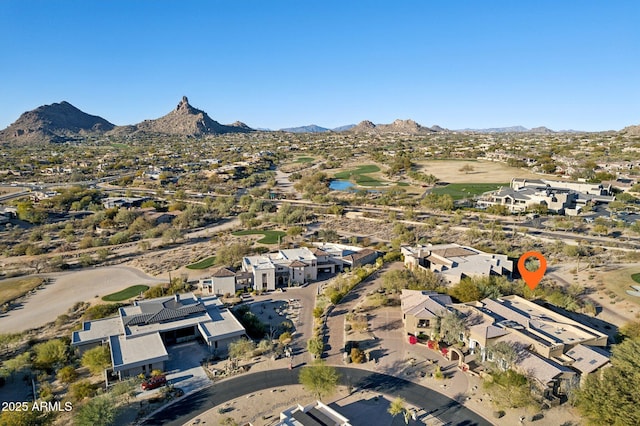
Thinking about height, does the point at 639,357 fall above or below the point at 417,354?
above

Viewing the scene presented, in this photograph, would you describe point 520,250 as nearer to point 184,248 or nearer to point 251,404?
point 251,404

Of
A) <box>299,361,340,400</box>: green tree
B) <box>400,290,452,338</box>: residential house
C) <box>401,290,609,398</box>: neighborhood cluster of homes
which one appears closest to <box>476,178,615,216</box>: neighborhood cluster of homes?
<box>401,290,609,398</box>: neighborhood cluster of homes

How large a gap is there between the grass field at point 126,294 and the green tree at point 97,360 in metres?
13.1

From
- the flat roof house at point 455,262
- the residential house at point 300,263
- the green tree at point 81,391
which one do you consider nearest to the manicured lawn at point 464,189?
the flat roof house at point 455,262

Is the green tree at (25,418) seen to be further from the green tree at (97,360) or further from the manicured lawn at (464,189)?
the manicured lawn at (464,189)

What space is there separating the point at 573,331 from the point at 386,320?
13146 mm

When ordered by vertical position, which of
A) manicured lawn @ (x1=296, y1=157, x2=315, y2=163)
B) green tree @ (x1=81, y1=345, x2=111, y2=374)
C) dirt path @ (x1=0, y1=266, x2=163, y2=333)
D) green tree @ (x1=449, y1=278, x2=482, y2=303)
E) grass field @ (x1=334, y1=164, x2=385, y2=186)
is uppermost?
manicured lawn @ (x1=296, y1=157, x2=315, y2=163)

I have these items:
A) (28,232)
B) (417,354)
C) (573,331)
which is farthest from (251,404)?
(28,232)

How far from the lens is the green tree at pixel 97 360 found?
81.8 ft

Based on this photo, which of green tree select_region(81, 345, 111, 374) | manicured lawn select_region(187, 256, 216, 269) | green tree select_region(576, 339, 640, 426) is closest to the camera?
green tree select_region(576, 339, 640, 426)

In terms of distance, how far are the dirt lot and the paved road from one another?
8834 centimetres

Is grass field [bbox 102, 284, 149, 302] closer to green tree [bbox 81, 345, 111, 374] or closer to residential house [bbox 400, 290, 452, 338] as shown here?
green tree [bbox 81, 345, 111, 374]

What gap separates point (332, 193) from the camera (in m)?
93.3

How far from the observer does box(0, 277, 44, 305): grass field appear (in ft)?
130
